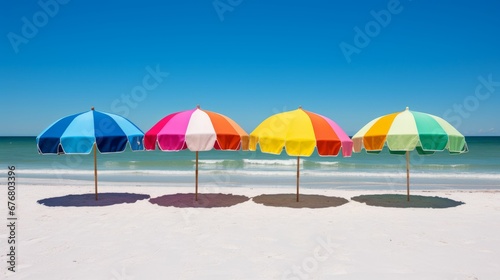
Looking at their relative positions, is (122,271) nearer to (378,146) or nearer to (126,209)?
(126,209)

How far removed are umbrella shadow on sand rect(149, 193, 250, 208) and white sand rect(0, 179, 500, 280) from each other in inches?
18.6

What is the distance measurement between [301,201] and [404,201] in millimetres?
2796

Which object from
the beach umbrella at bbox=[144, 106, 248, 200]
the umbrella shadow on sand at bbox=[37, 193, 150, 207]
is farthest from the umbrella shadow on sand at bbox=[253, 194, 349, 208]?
the umbrella shadow on sand at bbox=[37, 193, 150, 207]

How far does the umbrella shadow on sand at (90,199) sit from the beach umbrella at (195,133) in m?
2.33

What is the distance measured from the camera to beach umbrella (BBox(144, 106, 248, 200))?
320 inches

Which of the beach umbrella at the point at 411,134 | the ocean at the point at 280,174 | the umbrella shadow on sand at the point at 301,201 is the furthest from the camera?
the ocean at the point at 280,174

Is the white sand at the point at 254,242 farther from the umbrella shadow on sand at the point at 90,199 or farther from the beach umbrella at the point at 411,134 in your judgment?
the beach umbrella at the point at 411,134

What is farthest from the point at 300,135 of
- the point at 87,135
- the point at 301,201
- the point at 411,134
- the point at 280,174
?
the point at 280,174

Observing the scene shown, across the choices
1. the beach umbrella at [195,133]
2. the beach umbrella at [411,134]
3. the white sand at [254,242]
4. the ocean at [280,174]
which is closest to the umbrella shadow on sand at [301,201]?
the white sand at [254,242]

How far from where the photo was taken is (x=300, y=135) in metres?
8.14

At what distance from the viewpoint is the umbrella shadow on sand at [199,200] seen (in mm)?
9435

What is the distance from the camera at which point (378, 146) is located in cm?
859

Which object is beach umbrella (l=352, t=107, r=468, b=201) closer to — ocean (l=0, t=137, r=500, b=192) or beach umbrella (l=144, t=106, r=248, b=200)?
beach umbrella (l=144, t=106, r=248, b=200)

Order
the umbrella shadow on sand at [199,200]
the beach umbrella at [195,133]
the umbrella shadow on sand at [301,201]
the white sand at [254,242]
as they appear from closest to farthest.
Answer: the white sand at [254,242] → the beach umbrella at [195,133] → the umbrella shadow on sand at [199,200] → the umbrella shadow on sand at [301,201]
